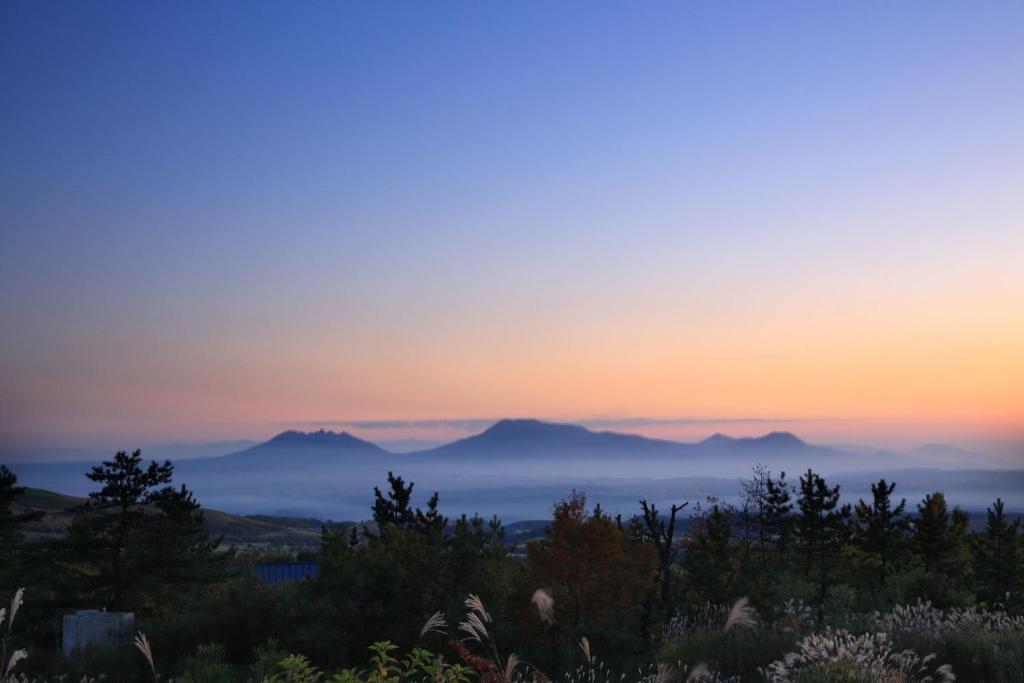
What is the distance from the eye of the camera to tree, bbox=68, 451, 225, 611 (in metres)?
26.2

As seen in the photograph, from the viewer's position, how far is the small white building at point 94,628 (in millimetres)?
17641

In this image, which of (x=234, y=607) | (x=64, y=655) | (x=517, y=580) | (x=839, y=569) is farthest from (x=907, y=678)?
(x=839, y=569)

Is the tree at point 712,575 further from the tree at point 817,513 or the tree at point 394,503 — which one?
the tree at point 394,503

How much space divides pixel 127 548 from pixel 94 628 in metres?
8.89

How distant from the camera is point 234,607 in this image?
55.1ft

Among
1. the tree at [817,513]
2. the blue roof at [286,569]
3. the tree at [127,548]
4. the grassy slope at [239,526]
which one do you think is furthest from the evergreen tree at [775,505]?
the grassy slope at [239,526]

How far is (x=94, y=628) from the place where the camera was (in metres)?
Result: 18.0

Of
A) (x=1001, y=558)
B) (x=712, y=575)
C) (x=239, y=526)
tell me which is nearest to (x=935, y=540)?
(x=1001, y=558)

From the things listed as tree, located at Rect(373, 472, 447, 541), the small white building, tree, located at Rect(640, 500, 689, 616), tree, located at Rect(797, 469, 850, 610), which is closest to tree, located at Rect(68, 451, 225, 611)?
tree, located at Rect(373, 472, 447, 541)

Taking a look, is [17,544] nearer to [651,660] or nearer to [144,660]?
[144,660]

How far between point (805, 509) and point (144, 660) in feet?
64.5

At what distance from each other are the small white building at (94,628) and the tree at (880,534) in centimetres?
1986

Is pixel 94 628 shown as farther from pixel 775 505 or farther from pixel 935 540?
pixel 775 505

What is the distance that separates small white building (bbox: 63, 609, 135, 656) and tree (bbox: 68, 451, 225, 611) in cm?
821
